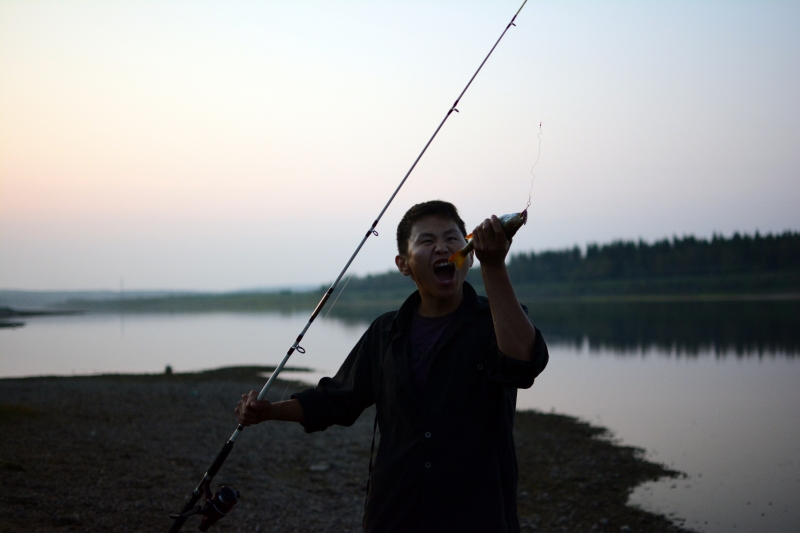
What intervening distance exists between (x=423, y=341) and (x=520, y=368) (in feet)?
1.73

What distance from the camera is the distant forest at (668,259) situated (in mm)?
72438

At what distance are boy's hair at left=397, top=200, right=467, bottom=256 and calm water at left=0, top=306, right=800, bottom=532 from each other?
6762mm

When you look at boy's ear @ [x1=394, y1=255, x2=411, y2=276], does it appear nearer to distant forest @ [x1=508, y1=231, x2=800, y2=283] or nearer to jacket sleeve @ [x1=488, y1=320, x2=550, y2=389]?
jacket sleeve @ [x1=488, y1=320, x2=550, y2=389]

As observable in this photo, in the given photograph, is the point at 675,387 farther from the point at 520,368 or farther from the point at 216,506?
the point at 520,368

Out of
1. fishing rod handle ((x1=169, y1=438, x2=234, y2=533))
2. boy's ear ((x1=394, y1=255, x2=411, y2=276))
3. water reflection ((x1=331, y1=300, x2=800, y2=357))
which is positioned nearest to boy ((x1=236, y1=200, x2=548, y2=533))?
boy's ear ((x1=394, y1=255, x2=411, y2=276))

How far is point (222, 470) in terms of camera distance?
837 cm

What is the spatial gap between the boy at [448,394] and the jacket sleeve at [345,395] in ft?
0.15

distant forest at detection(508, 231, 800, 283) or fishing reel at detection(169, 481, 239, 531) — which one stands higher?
distant forest at detection(508, 231, 800, 283)

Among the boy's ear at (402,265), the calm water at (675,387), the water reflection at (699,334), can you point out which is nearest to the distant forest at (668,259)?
the water reflection at (699,334)

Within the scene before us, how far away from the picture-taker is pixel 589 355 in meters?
25.2

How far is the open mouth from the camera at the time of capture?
251 centimetres

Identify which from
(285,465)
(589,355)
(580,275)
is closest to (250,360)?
(589,355)

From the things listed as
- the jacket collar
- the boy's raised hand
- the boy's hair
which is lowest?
the jacket collar

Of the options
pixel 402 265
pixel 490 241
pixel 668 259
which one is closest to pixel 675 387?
pixel 402 265
